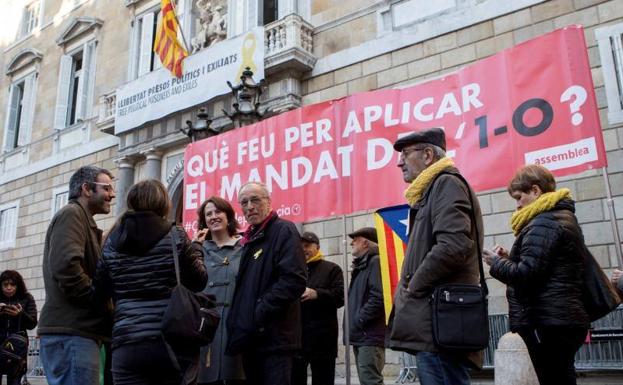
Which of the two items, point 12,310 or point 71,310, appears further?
point 12,310

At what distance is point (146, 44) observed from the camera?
14.9 metres

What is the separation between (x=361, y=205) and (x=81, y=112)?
13.2 m

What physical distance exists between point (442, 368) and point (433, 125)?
2.72 m

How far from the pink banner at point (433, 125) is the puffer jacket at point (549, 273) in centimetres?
117

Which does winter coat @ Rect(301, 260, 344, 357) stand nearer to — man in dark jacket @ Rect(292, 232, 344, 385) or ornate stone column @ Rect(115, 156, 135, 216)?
man in dark jacket @ Rect(292, 232, 344, 385)

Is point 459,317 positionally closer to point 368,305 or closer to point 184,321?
point 184,321

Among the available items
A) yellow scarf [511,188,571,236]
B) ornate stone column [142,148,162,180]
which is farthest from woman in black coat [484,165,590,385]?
ornate stone column [142,148,162,180]

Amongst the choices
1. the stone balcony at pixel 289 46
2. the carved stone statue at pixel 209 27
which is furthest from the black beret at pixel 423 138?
the carved stone statue at pixel 209 27

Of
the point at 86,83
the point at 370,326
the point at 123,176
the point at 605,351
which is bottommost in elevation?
the point at 605,351

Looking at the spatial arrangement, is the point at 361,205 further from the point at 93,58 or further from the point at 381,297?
the point at 93,58

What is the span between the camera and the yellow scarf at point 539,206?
10.8 feet

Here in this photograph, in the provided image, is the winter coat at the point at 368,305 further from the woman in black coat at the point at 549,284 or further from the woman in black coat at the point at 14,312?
the woman in black coat at the point at 14,312

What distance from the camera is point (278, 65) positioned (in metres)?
11.0

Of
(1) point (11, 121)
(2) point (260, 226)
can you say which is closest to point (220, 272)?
(2) point (260, 226)
